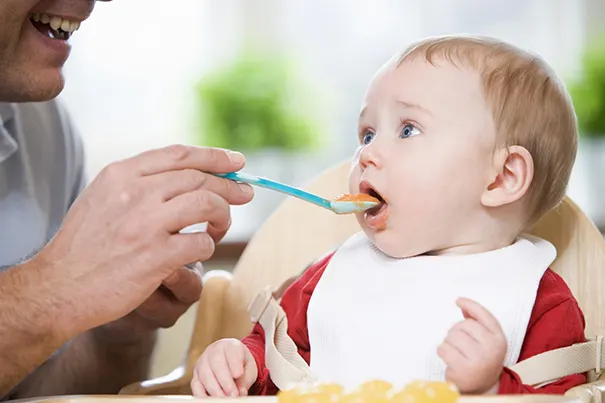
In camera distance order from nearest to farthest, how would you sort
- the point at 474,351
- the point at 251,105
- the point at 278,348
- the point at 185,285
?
the point at 474,351 → the point at 278,348 → the point at 185,285 → the point at 251,105

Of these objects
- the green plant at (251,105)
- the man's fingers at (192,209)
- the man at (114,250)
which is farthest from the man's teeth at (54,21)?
the green plant at (251,105)

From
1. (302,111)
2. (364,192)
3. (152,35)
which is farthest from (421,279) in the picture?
(152,35)

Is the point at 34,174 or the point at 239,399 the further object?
the point at 34,174

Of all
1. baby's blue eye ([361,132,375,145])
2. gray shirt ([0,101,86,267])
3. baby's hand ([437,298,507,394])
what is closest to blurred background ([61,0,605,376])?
gray shirt ([0,101,86,267])

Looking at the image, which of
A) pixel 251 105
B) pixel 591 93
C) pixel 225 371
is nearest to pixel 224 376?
pixel 225 371

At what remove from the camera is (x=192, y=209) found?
101 cm

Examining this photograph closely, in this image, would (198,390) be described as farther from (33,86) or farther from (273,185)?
(33,86)

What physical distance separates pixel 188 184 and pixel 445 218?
1.07 ft

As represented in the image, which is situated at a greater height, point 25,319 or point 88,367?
point 25,319

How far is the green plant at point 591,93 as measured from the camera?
261cm

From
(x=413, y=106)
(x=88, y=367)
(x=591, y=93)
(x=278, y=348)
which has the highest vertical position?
(x=413, y=106)

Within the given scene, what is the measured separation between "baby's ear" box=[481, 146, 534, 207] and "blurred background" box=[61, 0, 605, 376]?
60.3 inches

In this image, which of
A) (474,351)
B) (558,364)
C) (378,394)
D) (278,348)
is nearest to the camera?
(378,394)

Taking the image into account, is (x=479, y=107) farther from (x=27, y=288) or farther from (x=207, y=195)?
(x=27, y=288)
